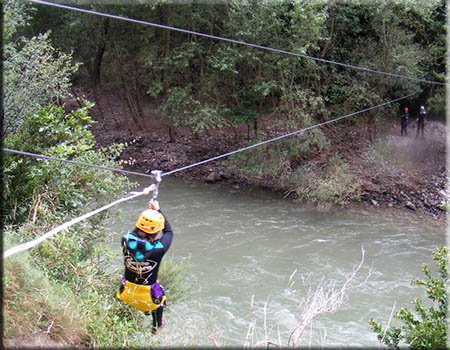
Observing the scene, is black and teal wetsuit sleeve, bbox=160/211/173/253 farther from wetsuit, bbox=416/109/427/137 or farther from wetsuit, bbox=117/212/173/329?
wetsuit, bbox=416/109/427/137

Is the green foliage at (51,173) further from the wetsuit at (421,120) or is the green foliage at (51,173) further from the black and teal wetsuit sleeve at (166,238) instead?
the wetsuit at (421,120)

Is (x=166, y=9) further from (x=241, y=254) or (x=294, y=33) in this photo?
(x=241, y=254)

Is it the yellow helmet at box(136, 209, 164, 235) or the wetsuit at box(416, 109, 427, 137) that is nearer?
the yellow helmet at box(136, 209, 164, 235)

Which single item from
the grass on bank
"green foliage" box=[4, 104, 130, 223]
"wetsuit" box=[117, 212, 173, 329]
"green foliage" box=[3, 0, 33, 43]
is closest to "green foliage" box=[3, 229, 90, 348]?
the grass on bank

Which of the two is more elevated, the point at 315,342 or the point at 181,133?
the point at 181,133

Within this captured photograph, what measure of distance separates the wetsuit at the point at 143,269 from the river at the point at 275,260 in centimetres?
43

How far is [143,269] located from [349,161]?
39.0 ft

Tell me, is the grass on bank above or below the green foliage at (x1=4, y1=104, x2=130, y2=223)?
below

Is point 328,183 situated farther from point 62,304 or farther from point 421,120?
point 62,304

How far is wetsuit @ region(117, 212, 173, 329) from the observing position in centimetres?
489

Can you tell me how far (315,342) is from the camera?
6.93 m

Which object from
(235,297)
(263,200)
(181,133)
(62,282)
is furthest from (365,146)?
(62,282)

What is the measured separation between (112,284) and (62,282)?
2.30 ft

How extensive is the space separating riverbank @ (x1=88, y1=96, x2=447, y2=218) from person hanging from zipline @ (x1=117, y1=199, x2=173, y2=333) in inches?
311
